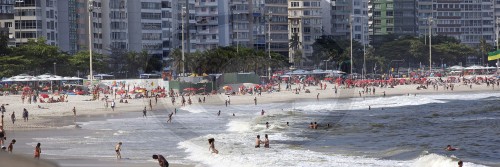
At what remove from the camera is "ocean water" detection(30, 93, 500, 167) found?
29844mm

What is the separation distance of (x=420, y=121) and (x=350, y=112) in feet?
37.2

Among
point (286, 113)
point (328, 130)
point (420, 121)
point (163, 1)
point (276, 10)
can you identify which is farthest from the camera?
point (276, 10)

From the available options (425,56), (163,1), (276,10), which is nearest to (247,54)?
(163,1)

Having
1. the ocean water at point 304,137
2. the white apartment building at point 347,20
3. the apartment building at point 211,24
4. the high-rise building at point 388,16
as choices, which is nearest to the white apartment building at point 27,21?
the apartment building at point 211,24

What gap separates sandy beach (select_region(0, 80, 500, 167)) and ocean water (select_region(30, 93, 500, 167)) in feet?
4.64

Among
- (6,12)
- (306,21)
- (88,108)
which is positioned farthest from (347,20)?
(88,108)

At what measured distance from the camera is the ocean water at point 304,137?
29.8 metres

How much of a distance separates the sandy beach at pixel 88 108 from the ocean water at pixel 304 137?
4.64ft

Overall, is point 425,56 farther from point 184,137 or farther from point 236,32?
point 184,137

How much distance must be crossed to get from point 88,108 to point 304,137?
95.1 feet

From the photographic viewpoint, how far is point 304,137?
1607 inches

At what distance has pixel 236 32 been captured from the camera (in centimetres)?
14312

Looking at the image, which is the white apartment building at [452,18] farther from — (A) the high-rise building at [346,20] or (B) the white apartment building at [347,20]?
(A) the high-rise building at [346,20]

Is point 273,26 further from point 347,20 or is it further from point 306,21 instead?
point 347,20
